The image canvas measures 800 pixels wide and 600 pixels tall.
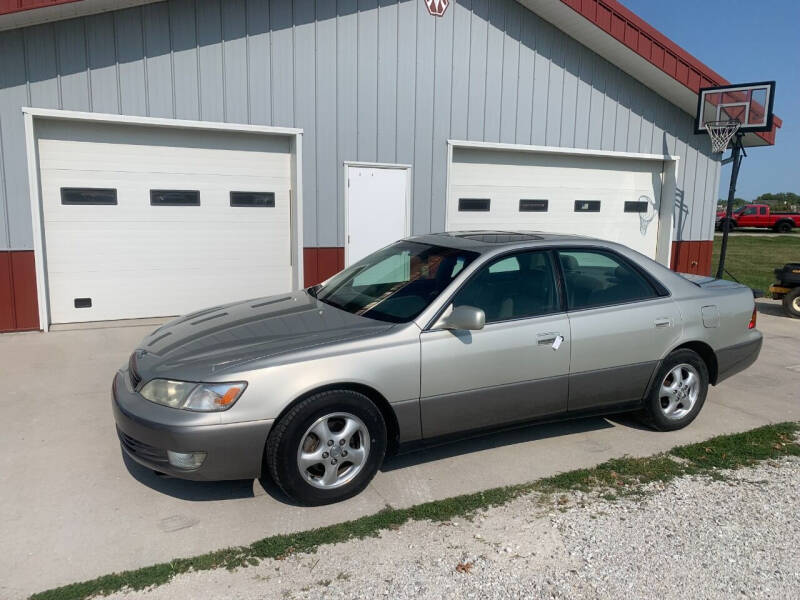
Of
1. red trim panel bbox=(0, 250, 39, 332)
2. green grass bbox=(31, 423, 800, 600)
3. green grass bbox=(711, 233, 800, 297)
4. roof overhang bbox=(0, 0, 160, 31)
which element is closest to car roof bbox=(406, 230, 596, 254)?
green grass bbox=(31, 423, 800, 600)

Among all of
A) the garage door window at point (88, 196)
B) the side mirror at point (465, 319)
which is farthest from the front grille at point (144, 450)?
the garage door window at point (88, 196)

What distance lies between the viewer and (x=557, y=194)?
10.7 m

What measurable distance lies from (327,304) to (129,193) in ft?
15.5

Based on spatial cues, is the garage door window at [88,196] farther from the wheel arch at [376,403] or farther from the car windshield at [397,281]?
the wheel arch at [376,403]

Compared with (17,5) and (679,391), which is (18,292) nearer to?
(17,5)

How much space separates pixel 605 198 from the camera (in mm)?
11188

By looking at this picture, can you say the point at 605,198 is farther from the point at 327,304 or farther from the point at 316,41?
the point at 327,304

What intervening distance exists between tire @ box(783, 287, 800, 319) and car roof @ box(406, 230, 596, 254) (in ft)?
22.6

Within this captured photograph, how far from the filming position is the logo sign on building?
9.08 metres

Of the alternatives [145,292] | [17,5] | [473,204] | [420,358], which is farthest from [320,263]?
[420,358]

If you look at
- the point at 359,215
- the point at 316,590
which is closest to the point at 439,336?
the point at 316,590

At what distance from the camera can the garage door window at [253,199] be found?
855cm

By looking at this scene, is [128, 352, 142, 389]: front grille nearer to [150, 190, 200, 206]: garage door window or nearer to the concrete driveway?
the concrete driveway

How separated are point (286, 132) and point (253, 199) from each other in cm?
102
